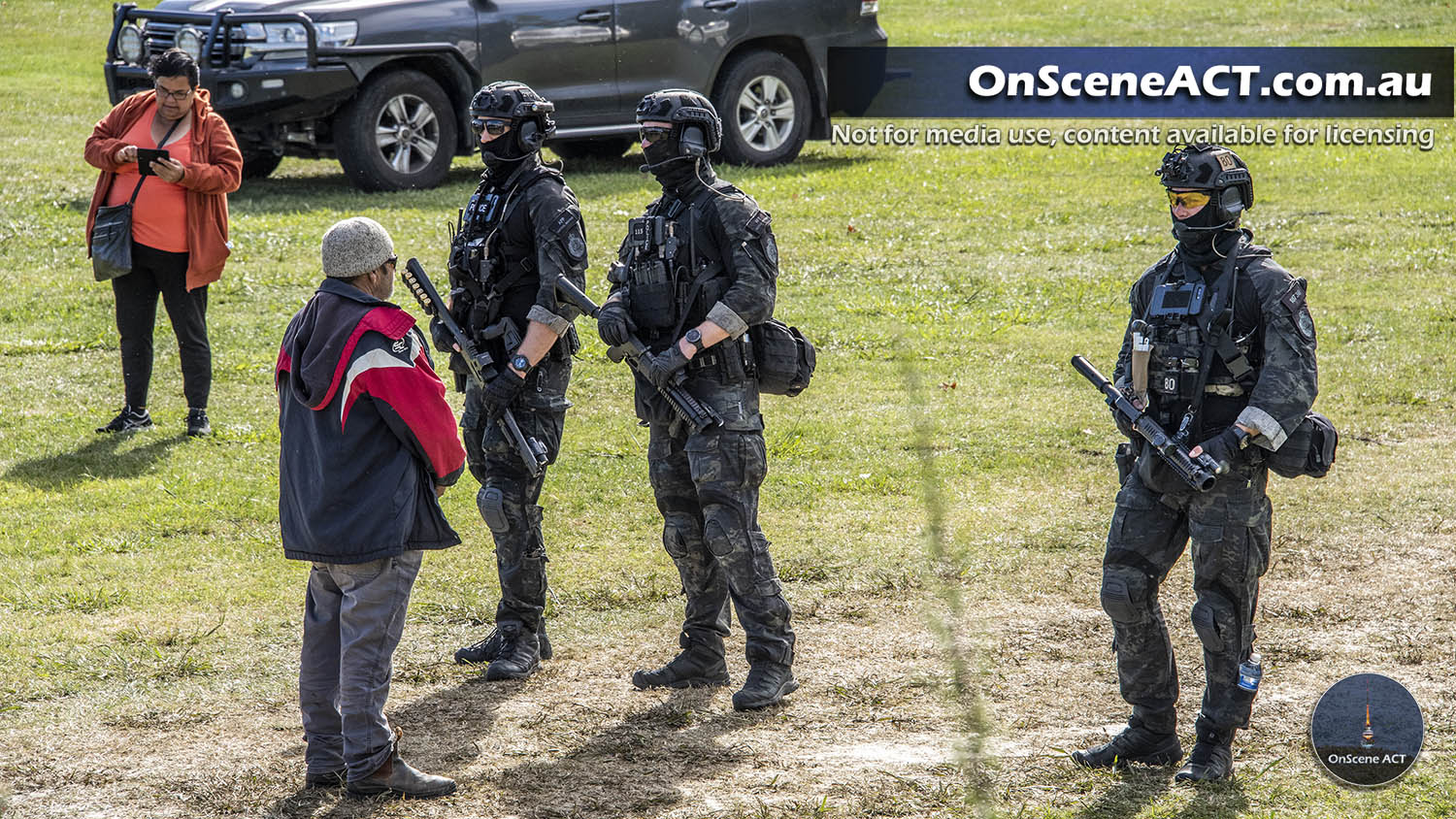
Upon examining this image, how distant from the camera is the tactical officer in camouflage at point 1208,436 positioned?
17.2 feet

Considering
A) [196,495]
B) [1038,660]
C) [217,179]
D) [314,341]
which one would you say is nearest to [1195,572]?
[1038,660]

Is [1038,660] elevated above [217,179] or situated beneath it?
situated beneath

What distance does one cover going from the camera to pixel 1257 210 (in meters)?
14.9

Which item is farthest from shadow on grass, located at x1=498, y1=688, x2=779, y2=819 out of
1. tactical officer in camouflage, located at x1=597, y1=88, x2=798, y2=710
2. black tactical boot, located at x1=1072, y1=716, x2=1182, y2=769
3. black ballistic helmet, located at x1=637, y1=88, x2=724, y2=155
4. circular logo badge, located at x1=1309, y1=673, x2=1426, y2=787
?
black ballistic helmet, located at x1=637, y1=88, x2=724, y2=155

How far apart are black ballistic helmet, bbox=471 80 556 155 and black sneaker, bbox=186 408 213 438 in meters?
4.09

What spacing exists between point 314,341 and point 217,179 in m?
4.62

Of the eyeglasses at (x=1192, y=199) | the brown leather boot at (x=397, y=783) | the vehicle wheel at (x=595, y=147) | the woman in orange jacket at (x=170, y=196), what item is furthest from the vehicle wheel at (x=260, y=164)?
the eyeglasses at (x=1192, y=199)

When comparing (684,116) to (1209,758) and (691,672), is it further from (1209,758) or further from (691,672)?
(1209,758)

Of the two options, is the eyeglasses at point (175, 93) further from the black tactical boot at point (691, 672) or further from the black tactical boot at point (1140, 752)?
the black tactical boot at point (1140, 752)

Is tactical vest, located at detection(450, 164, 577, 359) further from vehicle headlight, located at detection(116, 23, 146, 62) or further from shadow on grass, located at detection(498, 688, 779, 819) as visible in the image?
vehicle headlight, located at detection(116, 23, 146, 62)

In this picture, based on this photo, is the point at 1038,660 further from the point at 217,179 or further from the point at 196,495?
the point at 217,179

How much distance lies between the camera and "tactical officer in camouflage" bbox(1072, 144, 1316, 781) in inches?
206

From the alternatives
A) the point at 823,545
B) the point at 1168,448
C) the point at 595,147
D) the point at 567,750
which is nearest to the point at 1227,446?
the point at 1168,448

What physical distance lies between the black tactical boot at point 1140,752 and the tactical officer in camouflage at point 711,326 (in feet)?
4.29
